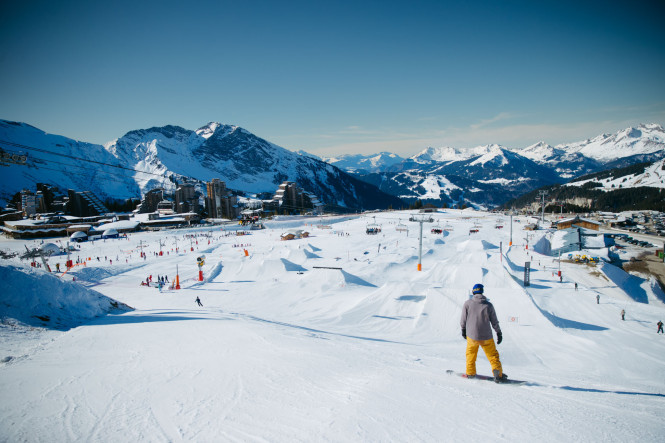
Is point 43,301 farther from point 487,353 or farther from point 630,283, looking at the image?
point 630,283

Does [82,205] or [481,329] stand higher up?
[82,205]

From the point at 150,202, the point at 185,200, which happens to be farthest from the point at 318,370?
the point at 150,202

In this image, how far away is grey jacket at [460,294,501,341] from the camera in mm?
5824

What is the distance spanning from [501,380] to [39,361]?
31.7 ft

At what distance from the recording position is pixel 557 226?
239 feet

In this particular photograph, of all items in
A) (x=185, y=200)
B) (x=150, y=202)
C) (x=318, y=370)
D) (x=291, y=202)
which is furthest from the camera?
(x=291, y=202)

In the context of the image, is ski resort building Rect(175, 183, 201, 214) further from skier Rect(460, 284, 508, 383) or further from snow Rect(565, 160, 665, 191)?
snow Rect(565, 160, 665, 191)

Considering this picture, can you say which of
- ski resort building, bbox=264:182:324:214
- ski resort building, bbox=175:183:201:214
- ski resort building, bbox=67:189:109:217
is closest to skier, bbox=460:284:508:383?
ski resort building, bbox=264:182:324:214

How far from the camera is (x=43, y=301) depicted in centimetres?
1132

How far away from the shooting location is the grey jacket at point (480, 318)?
5.82m

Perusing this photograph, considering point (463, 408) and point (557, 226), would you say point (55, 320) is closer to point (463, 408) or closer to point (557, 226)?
point (463, 408)

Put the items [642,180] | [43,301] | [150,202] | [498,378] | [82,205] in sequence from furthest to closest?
1. [642,180]
2. [150,202]
3. [82,205]
4. [43,301]
5. [498,378]

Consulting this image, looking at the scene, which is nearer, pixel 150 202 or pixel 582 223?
pixel 582 223

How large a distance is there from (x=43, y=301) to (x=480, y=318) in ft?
47.5
